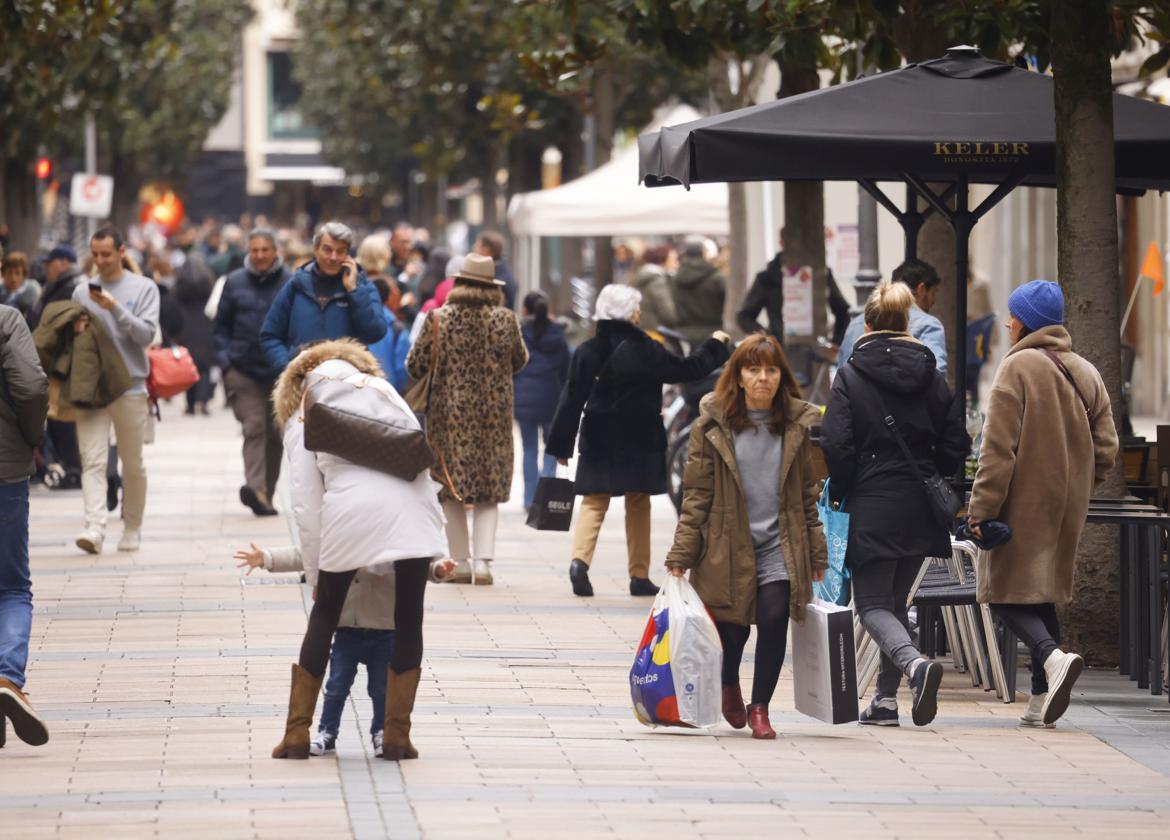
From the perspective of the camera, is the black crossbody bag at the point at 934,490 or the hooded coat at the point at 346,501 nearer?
the hooded coat at the point at 346,501

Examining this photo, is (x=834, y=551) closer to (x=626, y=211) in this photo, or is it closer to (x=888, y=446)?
(x=888, y=446)

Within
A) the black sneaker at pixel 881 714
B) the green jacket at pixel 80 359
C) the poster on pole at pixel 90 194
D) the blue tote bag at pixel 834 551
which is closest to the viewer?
the black sneaker at pixel 881 714

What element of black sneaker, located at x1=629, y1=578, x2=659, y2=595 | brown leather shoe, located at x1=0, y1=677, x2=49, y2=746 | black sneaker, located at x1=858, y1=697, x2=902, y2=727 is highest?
brown leather shoe, located at x1=0, y1=677, x2=49, y2=746

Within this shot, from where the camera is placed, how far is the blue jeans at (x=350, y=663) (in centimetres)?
805

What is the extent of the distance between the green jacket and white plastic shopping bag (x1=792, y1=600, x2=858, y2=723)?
6374 mm

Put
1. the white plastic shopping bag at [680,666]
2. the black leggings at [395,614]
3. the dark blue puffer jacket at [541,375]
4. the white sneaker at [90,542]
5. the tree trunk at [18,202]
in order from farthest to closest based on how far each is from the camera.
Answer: the tree trunk at [18,202] < the dark blue puffer jacket at [541,375] < the white sneaker at [90,542] < the white plastic shopping bag at [680,666] < the black leggings at [395,614]

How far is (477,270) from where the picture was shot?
1316cm

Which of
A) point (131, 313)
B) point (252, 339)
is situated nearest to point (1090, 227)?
point (131, 313)

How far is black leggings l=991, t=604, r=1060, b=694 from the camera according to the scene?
29.8ft

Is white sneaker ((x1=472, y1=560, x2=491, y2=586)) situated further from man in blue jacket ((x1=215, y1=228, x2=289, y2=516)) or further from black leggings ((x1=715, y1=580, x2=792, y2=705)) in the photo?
black leggings ((x1=715, y1=580, x2=792, y2=705))

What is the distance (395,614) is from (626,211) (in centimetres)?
1675

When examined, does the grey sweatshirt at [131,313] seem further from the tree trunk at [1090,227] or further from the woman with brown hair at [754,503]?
the woman with brown hair at [754,503]

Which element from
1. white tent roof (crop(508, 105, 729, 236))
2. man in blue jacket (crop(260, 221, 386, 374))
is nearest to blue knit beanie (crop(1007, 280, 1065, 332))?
man in blue jacket (crop(260, 221, 386, 374))

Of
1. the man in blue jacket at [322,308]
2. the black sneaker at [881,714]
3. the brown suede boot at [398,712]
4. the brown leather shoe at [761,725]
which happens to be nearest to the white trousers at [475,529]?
the man in blue jacket at [322,308]
